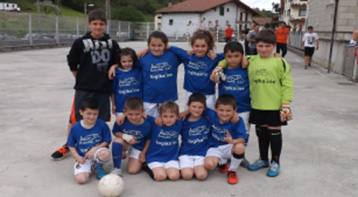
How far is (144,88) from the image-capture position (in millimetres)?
3811

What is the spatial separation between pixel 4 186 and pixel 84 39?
5.59 feet

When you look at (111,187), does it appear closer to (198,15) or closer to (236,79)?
(236,79)

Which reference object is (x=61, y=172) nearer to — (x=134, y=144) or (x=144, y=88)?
(x=134, y=144)

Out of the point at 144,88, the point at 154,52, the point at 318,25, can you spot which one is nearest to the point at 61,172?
the point at 144,88

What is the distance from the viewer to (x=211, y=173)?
3.53 meters

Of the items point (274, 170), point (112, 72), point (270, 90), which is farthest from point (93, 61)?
point (274, 170)

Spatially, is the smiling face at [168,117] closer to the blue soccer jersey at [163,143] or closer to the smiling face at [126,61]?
the blue soccer jersey at [163,143]

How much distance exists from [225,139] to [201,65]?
3.00 feet

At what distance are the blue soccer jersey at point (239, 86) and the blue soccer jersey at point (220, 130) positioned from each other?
0.23 m

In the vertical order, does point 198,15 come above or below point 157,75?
above

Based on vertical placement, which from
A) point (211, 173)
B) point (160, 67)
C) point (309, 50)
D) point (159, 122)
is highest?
point (309, 50)

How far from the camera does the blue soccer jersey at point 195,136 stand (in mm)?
3506

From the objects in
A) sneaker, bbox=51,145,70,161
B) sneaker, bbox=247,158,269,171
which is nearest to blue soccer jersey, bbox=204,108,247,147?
sneaker, bbox=247,158,269,171

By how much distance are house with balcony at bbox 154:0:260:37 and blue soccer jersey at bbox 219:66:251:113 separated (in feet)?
126
